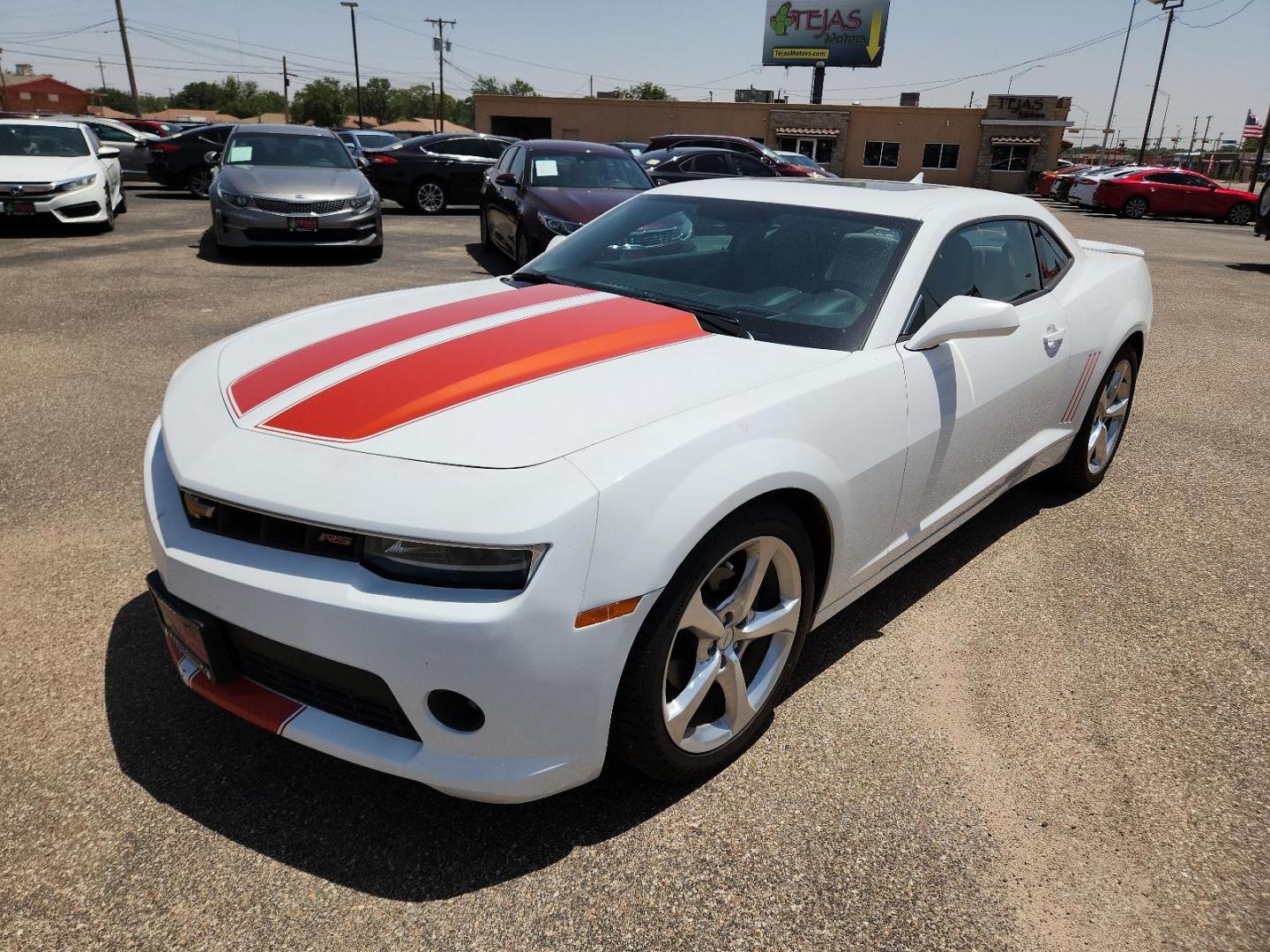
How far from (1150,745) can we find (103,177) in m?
12.9

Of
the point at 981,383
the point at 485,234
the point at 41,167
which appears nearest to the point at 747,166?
the point at 485,234

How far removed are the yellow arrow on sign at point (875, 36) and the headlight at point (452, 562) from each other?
185 feet

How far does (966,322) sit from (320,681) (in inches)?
79.7

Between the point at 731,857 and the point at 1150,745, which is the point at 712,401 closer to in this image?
the point at 731,857

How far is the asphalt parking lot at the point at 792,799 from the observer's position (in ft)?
6.18

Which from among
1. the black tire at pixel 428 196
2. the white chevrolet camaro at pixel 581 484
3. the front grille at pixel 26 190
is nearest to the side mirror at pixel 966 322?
the white chevrolet camaro at pixel 581 484

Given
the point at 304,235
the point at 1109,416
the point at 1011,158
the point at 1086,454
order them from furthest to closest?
the point at 1011,158 → the point at 304,235 → the point at 1109,416 → the point at 1086,454

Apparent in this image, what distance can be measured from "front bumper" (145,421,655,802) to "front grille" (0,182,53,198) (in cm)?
1084

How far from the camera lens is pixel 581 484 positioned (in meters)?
1.79

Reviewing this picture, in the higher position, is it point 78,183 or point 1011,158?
point 1011,158

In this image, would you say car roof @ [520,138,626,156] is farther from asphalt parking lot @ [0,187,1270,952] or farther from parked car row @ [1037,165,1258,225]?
parked car row @ [1037,165,1258,225]

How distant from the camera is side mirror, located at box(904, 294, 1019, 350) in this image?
258 centimetres

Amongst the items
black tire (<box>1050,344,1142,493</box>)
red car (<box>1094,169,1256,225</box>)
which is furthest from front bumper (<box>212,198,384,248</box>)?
red car (<box>1094,169,1256,225</box>)

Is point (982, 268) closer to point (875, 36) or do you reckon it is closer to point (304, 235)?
point (304, 235)
